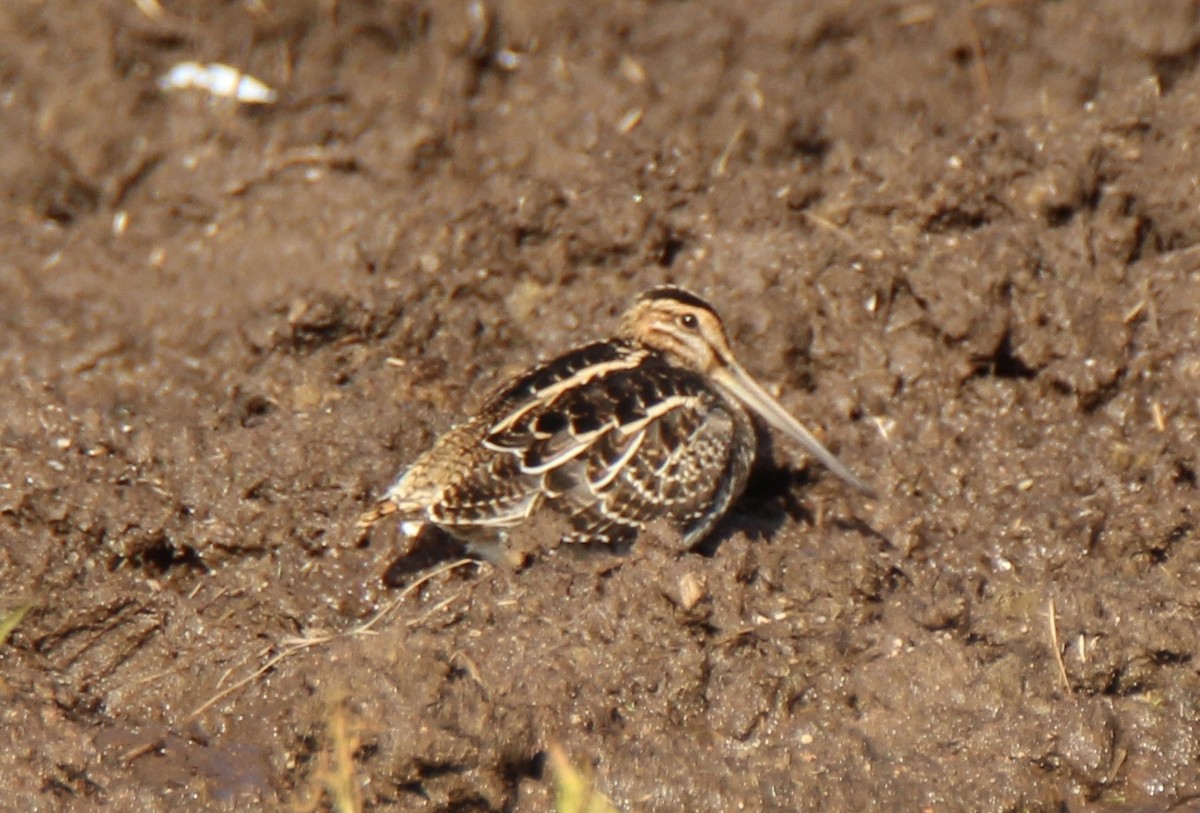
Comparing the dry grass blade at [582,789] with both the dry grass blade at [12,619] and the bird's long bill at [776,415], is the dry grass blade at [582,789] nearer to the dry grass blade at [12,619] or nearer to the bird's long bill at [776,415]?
the dry grass blade at [12,619]

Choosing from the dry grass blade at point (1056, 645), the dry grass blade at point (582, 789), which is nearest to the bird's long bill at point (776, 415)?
the dry grass blade at point (1056, 645)

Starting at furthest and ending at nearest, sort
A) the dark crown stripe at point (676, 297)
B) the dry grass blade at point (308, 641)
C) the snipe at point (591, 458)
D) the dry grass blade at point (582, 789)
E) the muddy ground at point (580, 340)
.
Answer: the dark crown stripe at point (676, 297) < the snipe at point (591, 458) < the dry grass blade at point (308, 641) < the muddy ground at point (580, 340) < the dry grass blade at point (582, 789)

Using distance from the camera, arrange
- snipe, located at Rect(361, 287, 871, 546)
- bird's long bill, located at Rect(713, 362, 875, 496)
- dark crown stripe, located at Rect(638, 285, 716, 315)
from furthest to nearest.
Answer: dark crown stripe, located at Rect(638, 285, 716, 315), bird's long bill, located at Rect(713, 362, 875, 496), snipe, located at Rect(361, 287, 871, 546)

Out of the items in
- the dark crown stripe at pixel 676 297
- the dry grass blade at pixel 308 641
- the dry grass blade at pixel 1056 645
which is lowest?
the dry grass blade at pixel 308 641

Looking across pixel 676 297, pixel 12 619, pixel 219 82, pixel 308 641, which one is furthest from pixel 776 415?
pixel 219 82

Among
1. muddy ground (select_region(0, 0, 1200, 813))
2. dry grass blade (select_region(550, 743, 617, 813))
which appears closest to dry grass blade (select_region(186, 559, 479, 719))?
muddy ground (select_region(0, 0, 1200, 813))

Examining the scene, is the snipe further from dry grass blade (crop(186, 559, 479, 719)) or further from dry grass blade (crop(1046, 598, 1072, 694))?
dry grass blade (crop(1046, 598, 1072, 694))

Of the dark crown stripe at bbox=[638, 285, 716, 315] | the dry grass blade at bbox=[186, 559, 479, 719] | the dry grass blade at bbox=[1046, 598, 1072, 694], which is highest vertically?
the dark crown stripe at bbox=[638, 285, 716, 315]

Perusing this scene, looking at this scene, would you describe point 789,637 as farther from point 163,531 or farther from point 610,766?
point 163,531
